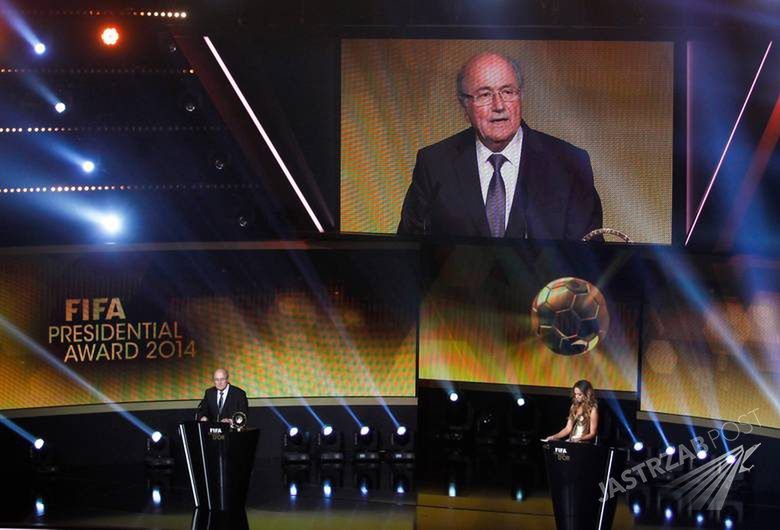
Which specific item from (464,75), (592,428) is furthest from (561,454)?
(464,75)

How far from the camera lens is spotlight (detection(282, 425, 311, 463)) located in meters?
12.1

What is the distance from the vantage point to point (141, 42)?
11281 mm

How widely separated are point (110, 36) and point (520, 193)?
3941 mm

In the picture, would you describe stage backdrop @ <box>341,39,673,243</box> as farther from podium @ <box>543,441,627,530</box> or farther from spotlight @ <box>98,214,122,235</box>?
podium @ <box>543,441,627,530</box>

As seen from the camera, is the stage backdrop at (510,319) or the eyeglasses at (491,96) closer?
the eyeglasses at (491,96)

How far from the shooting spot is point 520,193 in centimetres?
1170

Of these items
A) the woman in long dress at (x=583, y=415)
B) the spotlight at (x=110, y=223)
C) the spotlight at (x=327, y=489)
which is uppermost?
the spotlight at (x=110, y=223)

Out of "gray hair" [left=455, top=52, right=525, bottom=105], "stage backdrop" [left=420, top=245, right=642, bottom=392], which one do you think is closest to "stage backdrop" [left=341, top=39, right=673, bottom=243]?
"gray hair" [left=455, top=52, right=525, bottom=105]

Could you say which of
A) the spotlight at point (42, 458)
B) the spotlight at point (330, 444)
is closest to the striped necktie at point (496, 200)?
the spotlight at point (330, 444)

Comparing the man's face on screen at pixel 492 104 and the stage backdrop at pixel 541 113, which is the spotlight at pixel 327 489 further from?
the man's face on screen at pixel 492 104

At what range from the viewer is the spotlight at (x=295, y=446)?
1209 centimetres

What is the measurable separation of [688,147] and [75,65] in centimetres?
546

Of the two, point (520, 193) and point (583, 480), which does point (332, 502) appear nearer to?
point (583, 480)

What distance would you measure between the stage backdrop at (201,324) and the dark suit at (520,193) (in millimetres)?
1157
